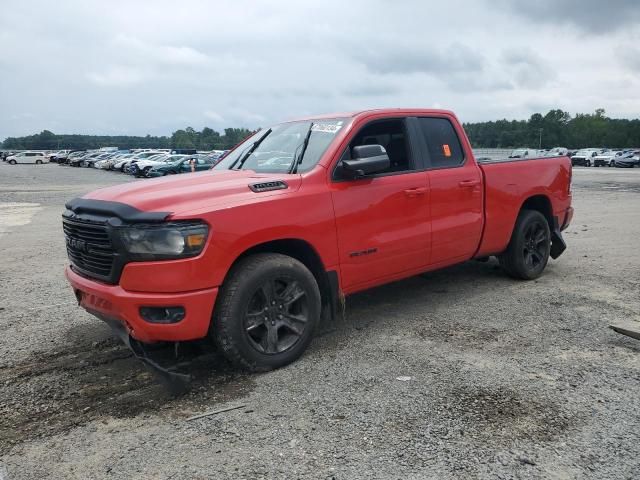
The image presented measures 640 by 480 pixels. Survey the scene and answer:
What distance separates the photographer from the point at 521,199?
19.8ft

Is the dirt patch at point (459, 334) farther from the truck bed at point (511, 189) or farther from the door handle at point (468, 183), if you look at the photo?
the door handle at point (468, 183)

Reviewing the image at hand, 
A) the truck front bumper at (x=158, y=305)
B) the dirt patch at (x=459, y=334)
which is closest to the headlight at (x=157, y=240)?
the truck front bumper at (x=158, y=305)

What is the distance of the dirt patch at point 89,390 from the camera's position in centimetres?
336

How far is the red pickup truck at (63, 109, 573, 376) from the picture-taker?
3527 millimetres

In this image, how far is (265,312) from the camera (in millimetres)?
3928

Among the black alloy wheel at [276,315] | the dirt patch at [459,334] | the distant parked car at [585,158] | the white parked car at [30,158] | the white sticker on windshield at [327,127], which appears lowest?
the dirt patch at [459,334]

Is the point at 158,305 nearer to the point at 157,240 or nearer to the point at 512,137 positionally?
the point at 157,240

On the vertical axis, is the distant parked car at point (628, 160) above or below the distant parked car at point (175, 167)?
below

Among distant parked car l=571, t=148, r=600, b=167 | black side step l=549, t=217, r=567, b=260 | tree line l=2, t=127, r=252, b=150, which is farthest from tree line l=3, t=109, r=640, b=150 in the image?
black side step l=549, t=217, r=567, b=260

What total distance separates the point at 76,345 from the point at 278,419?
2241 millimetres

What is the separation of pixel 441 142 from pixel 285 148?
164 centimetres

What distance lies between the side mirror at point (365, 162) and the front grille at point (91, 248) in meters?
1.86

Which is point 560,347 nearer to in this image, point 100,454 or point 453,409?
point 453,409

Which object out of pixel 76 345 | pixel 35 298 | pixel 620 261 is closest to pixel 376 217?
pixel 76 345
